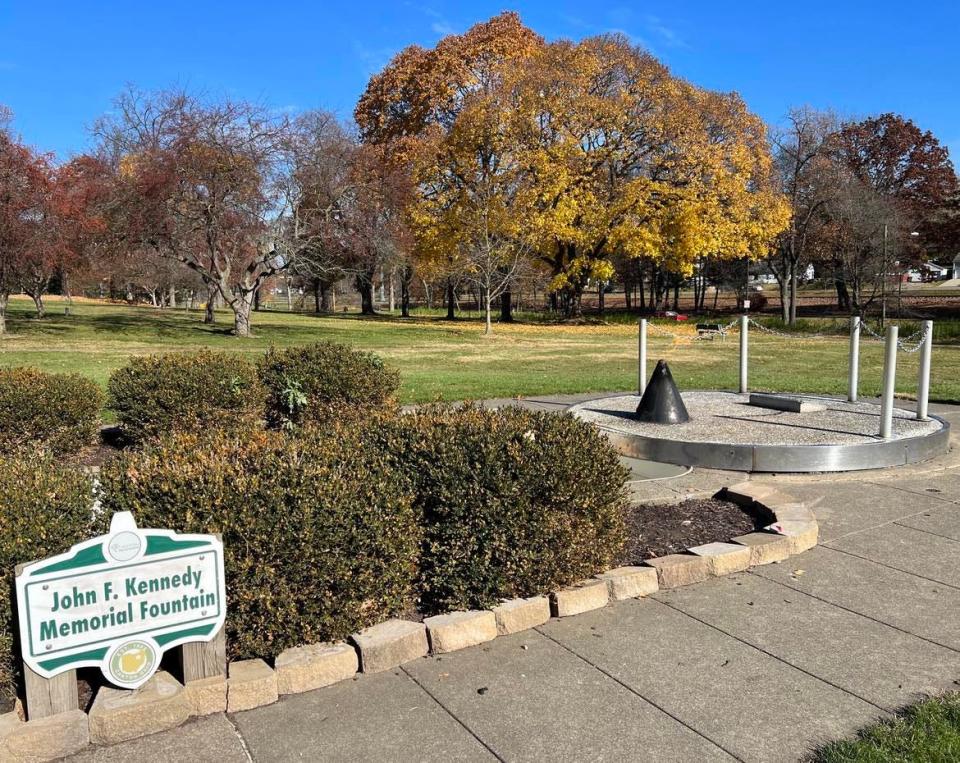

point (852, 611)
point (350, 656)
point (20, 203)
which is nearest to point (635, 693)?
point (350, 656)

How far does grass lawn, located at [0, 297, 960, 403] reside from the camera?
14.5 meters

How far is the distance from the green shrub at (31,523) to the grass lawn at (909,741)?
299 centimetres

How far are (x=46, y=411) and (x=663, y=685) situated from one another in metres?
5.99

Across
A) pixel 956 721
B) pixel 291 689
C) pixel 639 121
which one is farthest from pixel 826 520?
pixel 639 121

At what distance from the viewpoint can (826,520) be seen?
5.56 metres

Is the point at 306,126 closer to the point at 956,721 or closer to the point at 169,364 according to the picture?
the point at 169,364

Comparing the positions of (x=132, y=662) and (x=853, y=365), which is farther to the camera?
(x=853, y=365)

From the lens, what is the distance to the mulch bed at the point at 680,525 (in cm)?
479

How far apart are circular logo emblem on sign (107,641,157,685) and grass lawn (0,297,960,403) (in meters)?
8.73

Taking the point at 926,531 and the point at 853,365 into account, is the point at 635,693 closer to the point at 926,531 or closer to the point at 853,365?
the point at 926,531

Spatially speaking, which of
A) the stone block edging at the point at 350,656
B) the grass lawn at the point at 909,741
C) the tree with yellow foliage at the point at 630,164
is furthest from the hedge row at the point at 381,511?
the tree with yellow foliage at the point at 630,164

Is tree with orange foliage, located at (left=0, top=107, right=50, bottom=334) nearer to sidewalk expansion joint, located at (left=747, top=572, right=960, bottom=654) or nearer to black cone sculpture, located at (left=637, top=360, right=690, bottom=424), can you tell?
black cone sculpture, located at (left=637, top=360, right=690, bottom=424)

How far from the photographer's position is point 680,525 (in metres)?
5.26

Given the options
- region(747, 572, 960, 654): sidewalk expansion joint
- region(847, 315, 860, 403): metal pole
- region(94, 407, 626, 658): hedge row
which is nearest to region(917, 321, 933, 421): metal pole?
region(847, 315, 860, 403): metal pole
